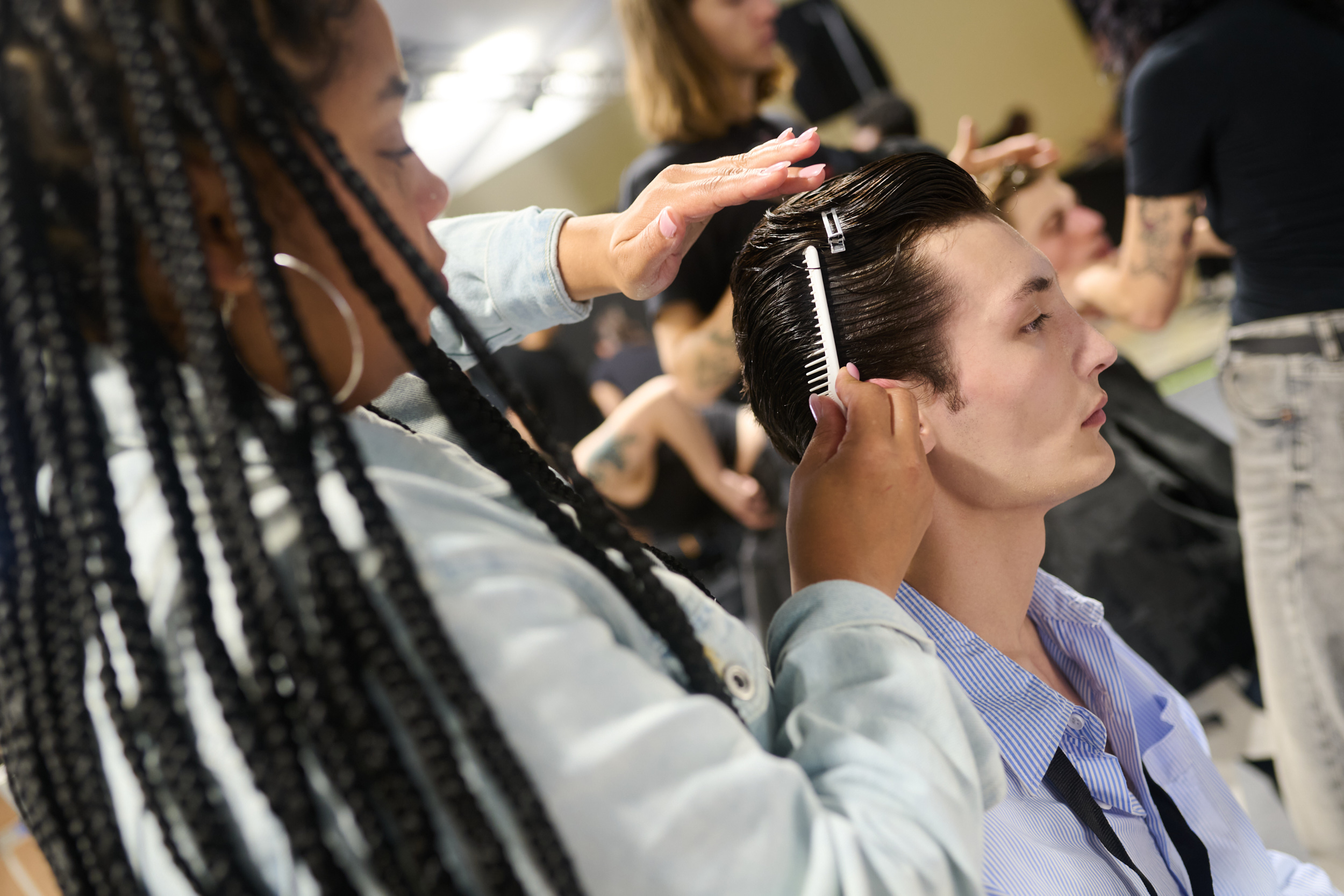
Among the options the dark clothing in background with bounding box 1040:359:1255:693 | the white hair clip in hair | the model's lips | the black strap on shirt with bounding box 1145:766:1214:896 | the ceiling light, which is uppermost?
the ceiling light

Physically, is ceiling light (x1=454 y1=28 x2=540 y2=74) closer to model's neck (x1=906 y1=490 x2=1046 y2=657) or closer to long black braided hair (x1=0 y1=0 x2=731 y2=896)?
model's neck (x1=906 y1=490 x2=1046 y2=657)

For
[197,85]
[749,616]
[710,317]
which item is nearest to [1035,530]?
[710,317]

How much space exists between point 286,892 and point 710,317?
4.65 feet

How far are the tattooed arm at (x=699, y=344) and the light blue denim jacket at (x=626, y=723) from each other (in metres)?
1.19

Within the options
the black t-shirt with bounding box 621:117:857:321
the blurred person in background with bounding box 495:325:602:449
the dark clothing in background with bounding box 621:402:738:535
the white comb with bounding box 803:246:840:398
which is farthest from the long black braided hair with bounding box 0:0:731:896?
the blurred person in background with bounding box 495:325:602:449

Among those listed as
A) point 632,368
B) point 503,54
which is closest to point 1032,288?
point 632,368

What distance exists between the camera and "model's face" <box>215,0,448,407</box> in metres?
0.55

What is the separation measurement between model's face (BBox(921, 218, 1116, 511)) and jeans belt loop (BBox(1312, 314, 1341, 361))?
667 millimetres

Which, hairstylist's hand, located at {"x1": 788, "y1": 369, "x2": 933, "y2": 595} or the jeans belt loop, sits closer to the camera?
hairstylist's hand, located at {"x1": 788, "y1": 369, "x2": 933, "y2": 595}

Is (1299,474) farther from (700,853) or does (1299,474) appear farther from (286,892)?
(286,892)

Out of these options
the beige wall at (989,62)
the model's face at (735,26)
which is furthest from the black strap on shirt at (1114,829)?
the beige wall at (989,62)

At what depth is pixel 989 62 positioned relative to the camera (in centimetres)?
711

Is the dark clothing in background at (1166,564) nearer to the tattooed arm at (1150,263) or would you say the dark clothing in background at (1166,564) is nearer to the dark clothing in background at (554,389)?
the tattooed arm at (1150,263)

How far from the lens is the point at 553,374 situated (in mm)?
3170
